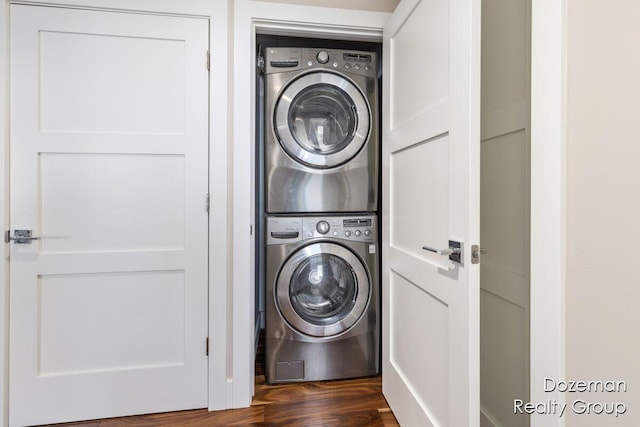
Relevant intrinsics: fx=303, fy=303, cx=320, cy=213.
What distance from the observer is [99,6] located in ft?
4.80

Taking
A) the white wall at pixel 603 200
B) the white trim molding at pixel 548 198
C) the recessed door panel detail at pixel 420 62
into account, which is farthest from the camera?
the recessed door panel detail at pixel 420 62

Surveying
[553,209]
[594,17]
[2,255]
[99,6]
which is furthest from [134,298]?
[594,17]

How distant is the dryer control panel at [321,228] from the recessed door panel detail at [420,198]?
0.34 meters

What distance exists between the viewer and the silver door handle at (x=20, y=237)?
1439 mm

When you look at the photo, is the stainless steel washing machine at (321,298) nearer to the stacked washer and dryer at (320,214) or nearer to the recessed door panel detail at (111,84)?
the stacked washer and dryer at (320,214)

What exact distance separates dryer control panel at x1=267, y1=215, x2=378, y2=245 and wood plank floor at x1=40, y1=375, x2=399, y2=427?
0.87 metres

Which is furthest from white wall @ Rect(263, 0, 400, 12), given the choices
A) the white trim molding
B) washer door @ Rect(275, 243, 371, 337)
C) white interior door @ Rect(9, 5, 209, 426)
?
Answer: washer door @ Rect(275, 243, 371, 337)

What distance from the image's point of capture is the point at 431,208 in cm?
117

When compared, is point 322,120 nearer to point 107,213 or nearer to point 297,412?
point 107,213

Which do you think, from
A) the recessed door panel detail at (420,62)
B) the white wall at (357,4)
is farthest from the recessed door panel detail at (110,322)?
the white wall at (357,4)

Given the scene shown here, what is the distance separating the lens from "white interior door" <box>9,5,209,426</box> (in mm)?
1454

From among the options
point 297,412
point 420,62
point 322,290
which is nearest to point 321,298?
point 322,290

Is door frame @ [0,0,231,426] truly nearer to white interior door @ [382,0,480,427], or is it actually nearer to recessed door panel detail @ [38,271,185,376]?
recessed door panel detail @ [38,271,185,376]

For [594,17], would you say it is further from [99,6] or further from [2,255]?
[2,255]
